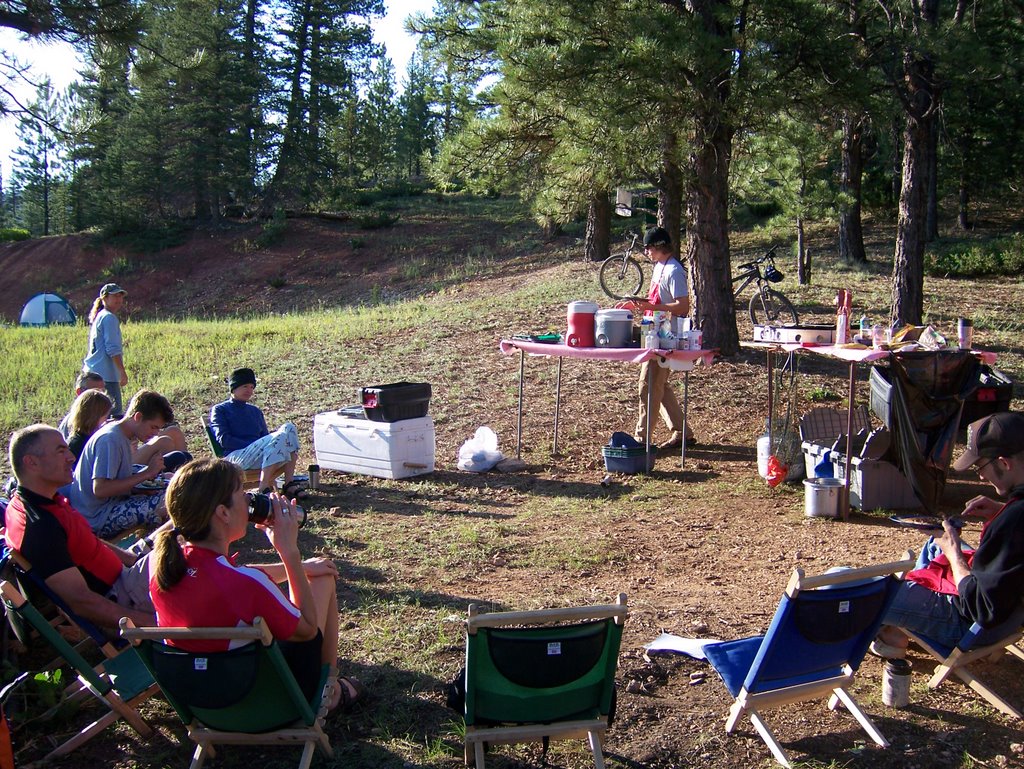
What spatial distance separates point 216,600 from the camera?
2779 millimetres

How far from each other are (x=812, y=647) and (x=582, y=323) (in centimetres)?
434

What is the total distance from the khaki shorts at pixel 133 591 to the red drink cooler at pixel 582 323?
417 cm

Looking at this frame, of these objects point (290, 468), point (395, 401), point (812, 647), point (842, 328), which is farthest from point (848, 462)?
point (290, 468)

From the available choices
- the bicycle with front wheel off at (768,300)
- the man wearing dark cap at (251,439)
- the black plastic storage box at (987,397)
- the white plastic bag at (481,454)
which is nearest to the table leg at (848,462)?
the black plastic storage box at (987,397)

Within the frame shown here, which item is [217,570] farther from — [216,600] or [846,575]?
[846,575]

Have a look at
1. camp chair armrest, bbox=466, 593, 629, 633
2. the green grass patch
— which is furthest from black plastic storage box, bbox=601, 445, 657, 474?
the green grass patch

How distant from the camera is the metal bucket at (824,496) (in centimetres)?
593

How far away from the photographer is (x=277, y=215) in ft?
105

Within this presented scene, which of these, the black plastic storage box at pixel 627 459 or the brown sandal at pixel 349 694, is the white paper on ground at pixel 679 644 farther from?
the black plastic storage box at pixel 627 459

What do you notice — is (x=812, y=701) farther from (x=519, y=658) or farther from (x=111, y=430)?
(x=111, y=430)

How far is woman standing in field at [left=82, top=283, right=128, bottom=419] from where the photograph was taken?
7.71 meters

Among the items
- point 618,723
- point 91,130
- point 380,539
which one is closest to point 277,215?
point 91,130

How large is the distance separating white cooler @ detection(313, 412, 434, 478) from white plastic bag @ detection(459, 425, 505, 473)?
0.95 ft

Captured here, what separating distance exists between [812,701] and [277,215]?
30.6m
